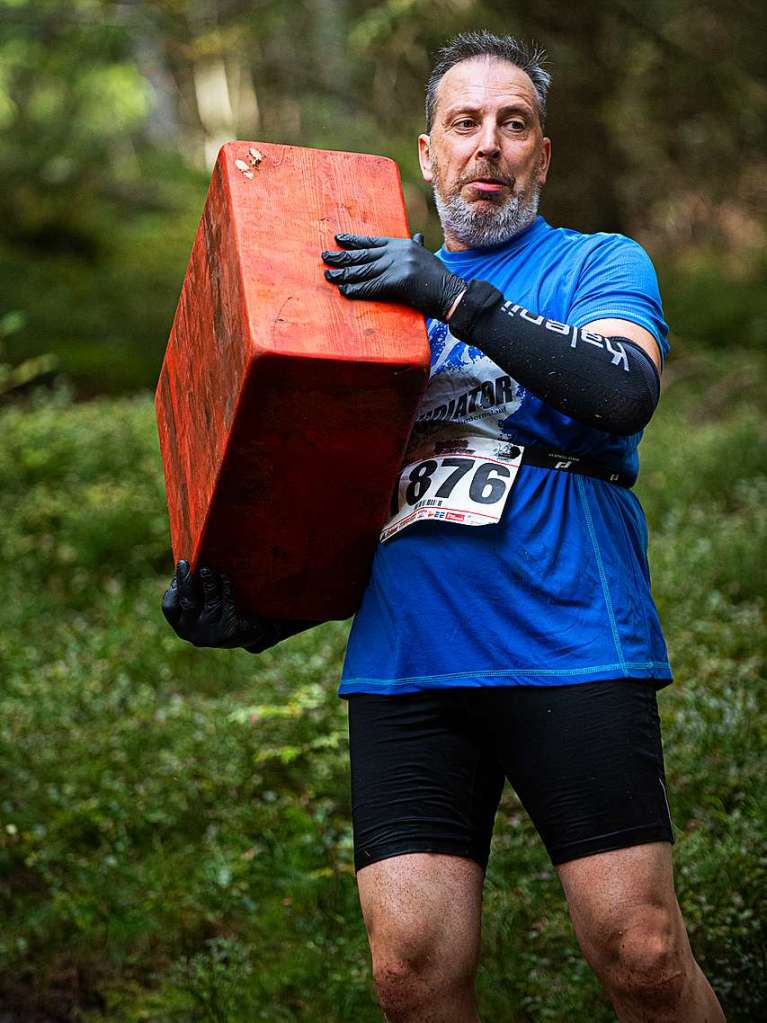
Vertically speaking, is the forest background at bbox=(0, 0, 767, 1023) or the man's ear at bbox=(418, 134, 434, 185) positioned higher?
the man's ear at bbox=(418, 134, 434, 185)

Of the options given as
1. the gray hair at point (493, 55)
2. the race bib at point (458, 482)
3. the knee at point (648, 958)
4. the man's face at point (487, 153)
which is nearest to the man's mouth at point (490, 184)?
the man's face at point (487, 153)

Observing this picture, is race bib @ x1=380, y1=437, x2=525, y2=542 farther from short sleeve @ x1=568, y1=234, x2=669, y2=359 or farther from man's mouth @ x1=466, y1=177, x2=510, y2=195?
man's mouth @ x1=466, y1=177, x2=510, y2=195

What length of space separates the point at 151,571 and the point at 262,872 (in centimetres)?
313

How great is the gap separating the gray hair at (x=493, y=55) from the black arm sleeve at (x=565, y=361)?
2.47ft

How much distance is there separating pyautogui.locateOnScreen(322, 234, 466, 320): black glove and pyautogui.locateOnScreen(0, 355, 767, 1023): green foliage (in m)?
2.03

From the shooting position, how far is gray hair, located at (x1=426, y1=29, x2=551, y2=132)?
8.69 ft

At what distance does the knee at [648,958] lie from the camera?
6.83ft

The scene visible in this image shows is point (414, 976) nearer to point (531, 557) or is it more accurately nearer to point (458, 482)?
point (531, 557)

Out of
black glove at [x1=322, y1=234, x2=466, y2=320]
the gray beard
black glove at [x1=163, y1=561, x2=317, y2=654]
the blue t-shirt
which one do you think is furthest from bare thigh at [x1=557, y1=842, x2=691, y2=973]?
the gray beard

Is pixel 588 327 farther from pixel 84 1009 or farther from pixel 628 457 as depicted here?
pixel 84 1009

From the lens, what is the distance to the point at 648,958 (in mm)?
2078

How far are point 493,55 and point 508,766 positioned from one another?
1591mm

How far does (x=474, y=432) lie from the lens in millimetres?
2428

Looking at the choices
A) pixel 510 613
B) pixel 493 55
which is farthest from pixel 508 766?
pixel 493 55
